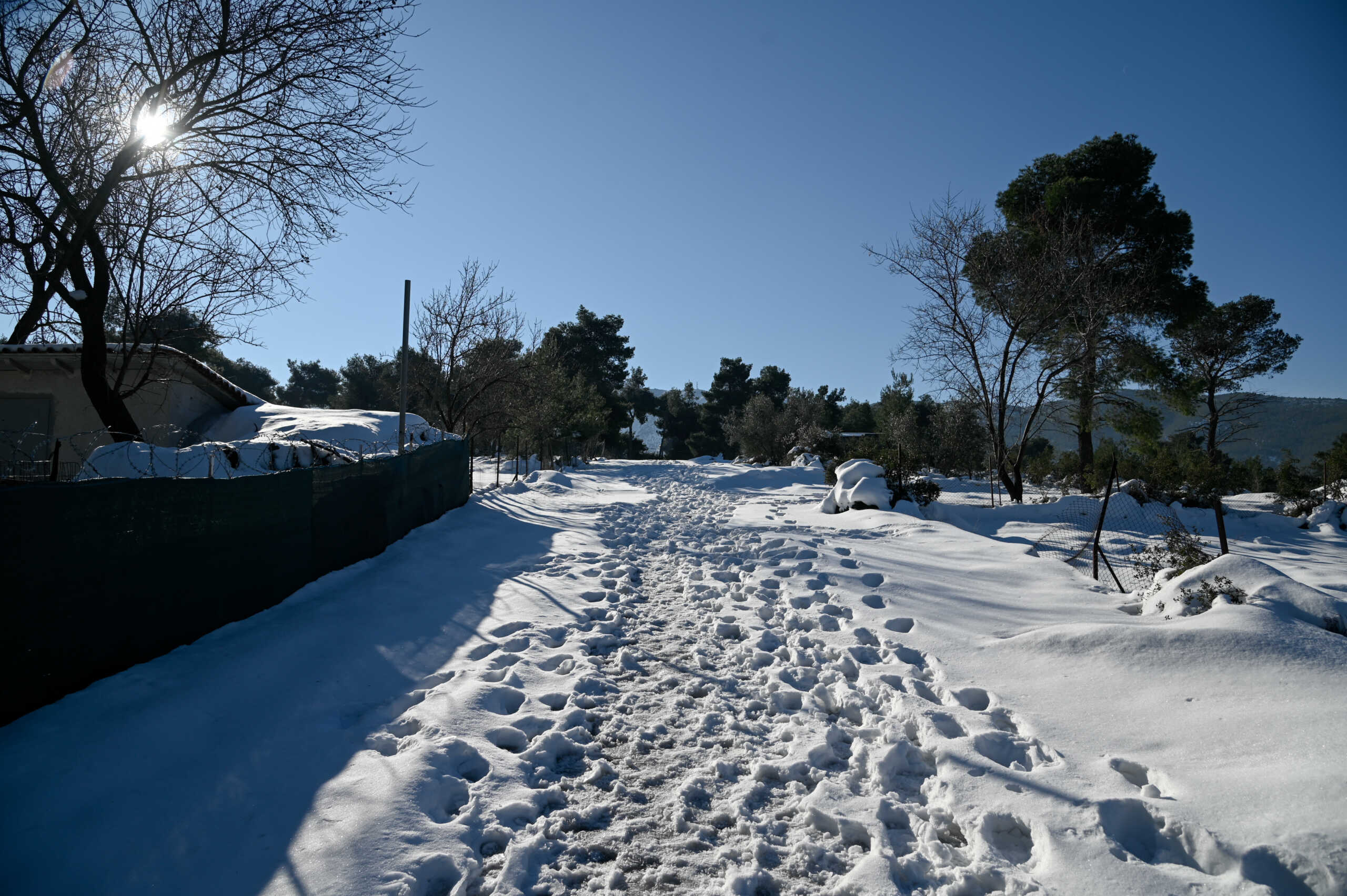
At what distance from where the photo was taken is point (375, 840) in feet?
8.26

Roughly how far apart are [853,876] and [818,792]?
1.81 ft

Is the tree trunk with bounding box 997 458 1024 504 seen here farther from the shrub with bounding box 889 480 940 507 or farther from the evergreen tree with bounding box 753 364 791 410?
the evergreen tree with bounding box 753 364 791 410

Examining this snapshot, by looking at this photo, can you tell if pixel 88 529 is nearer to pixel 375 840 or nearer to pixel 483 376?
pixel 375 840

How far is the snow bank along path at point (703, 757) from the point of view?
92.2 inches

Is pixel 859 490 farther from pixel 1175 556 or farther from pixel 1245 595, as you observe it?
pixel 1245 595

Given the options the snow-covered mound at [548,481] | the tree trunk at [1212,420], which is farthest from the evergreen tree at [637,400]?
the tree trunk at [1212,420]

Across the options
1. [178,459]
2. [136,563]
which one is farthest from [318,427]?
[136,563]

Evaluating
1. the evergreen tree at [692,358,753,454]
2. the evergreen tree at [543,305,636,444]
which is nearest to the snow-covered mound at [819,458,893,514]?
the evergreen tree at [543,305,636,444]

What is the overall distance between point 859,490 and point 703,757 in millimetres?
9261

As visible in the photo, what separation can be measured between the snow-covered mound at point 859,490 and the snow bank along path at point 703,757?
19.7 ft

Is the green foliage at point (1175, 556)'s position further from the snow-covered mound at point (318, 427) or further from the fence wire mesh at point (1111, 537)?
the snow-covered mound at point (318, 427)

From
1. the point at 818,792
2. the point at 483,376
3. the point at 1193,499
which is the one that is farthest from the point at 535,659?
the point at 1193,499

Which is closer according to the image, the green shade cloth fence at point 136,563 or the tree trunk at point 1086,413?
the green shade cloth fence at point 136,563

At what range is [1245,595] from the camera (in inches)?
168
